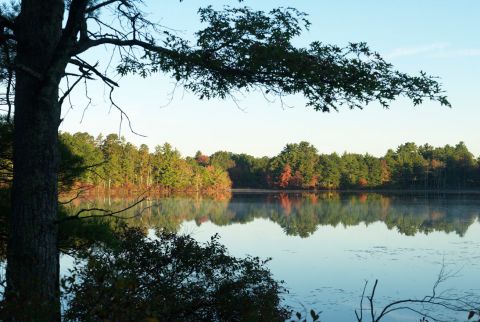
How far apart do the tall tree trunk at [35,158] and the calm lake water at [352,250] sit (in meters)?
2.76

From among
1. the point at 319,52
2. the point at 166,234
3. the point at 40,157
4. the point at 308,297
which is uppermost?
the point at 319,52

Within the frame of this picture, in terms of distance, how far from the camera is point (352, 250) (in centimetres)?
2206

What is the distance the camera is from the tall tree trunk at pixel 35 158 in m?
3.48

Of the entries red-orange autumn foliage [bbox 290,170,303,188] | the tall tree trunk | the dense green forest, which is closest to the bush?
the tall tree trunk

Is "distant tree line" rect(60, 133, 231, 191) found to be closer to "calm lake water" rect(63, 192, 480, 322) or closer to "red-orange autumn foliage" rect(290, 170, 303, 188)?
"red-orange autumn foliage" rect(290, 170, 303, 188)

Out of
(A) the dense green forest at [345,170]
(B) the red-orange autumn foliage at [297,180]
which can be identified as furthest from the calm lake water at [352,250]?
(B) the red-orange autumn foliage at [297,180]

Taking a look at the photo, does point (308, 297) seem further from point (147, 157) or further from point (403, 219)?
point (147, 157)

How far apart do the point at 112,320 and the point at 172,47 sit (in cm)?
262

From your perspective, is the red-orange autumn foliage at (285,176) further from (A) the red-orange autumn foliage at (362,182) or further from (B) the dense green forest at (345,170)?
(A) the red-orange autumn foliage at (362,182)

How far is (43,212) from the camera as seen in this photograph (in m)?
3.53

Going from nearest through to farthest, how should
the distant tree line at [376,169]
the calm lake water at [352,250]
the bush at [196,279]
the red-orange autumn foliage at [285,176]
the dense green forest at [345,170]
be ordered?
the bush at [196,279]
the calm lake water at [352,250]
the dense green forest at [345,170]
the distant tree line at [376,169]
the red-orange autumn foliage at [285,176]

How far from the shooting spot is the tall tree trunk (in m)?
3.48

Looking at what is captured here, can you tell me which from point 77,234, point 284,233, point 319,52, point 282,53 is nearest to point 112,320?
point 282,53

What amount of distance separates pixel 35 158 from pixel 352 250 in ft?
65.3
